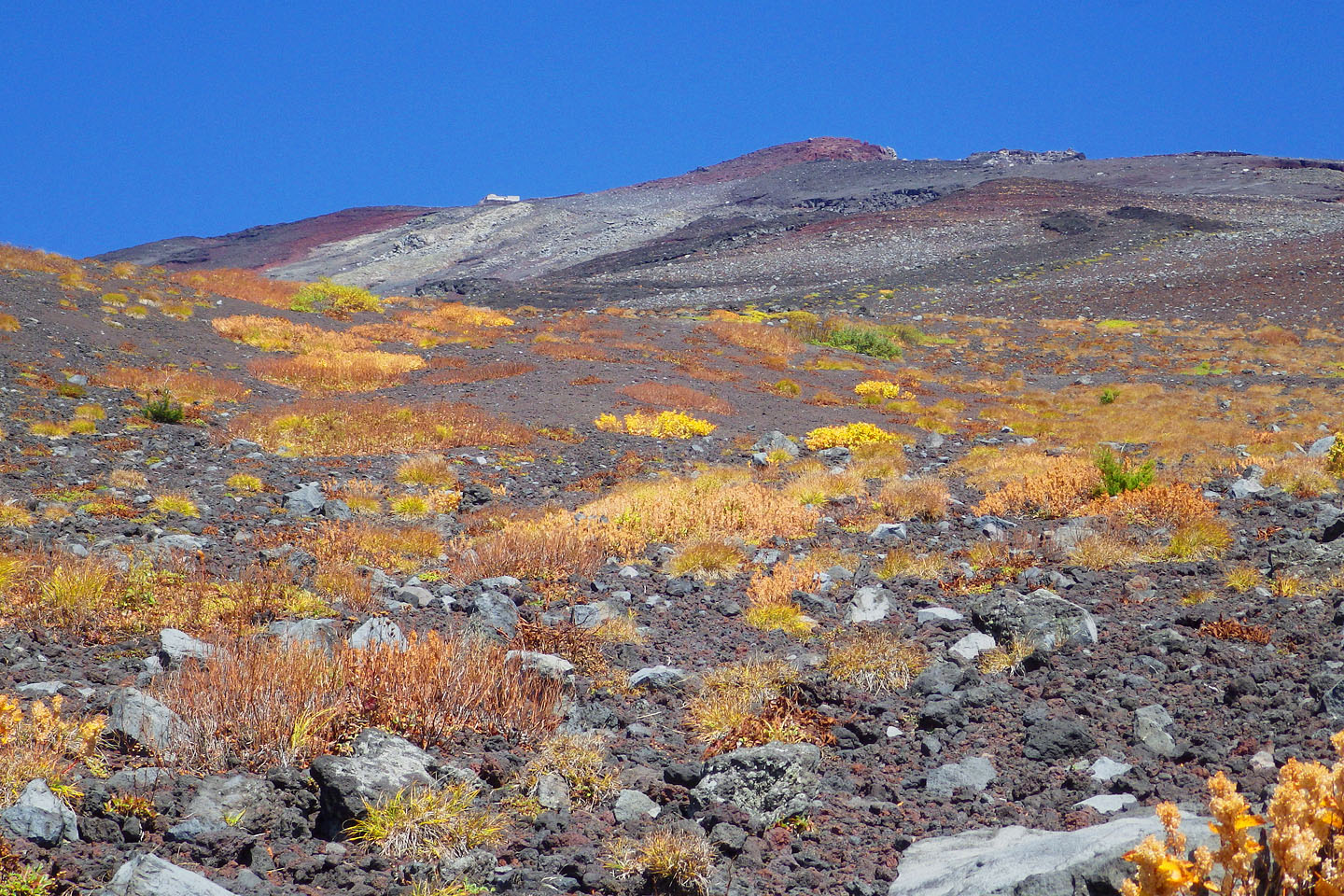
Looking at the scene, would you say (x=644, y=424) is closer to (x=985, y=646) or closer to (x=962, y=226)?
(x=985, y=646)

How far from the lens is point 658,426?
1836 centimetres

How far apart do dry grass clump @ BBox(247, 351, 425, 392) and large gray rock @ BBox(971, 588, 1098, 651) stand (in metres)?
18.1

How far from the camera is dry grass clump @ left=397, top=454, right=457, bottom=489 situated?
13.1 metres

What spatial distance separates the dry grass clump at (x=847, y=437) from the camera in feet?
58.1

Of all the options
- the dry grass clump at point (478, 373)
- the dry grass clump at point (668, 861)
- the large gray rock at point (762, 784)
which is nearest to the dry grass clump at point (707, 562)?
the large gray rock at point (762, 784)

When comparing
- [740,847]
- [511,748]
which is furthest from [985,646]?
[511,748]

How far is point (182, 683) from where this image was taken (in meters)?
4.16

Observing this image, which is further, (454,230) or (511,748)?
(454,230)

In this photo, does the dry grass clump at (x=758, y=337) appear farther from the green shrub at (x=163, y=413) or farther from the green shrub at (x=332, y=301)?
the green shrub at (x=163, y=413)

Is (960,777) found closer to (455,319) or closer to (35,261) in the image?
(455,319)

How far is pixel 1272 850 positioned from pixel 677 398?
63.0 feet

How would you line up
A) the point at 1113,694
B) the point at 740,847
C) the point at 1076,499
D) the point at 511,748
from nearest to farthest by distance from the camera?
the point at 740,847 → the point at 511,748 → the point at 1113,694 → the point at 1076,499

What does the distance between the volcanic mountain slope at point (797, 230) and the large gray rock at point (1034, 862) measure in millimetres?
50863

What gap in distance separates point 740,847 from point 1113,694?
2.55 meters
